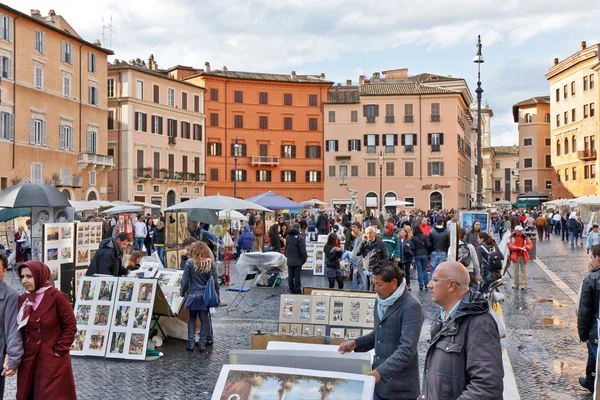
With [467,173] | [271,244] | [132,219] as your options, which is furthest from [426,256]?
[467,173]

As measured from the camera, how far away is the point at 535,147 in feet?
232

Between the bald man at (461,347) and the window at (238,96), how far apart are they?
5605 centimetres

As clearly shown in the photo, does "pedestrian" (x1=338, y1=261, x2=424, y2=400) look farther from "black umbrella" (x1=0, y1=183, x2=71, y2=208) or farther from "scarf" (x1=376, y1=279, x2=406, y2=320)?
"black umbrella" (x1=0, y1=183, x2=71, y2=208)

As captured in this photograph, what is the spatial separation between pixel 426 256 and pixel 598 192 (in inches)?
1588

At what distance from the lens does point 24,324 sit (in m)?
4.72

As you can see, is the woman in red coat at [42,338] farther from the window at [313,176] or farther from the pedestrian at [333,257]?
the window at [313,176]

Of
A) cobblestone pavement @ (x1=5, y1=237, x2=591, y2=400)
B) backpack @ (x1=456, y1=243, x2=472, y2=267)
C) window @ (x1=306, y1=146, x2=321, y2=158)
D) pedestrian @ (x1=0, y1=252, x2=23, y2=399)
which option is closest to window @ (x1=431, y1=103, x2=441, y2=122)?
Answer: window @ (x1=306, y1=146, x2=321, y2=158)

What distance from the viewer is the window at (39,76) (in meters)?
37.1

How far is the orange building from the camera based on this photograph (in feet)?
188

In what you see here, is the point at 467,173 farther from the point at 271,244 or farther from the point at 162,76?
the point at 271,244

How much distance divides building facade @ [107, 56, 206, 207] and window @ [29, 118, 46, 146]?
953 centimetres

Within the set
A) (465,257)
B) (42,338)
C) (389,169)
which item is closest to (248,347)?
(465,257)

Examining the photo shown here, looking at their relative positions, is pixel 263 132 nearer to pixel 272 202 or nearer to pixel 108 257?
pixel 272 202

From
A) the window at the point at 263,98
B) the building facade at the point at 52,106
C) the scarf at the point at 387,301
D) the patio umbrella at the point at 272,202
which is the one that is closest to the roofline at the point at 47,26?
the building facade at the point at 52,106
